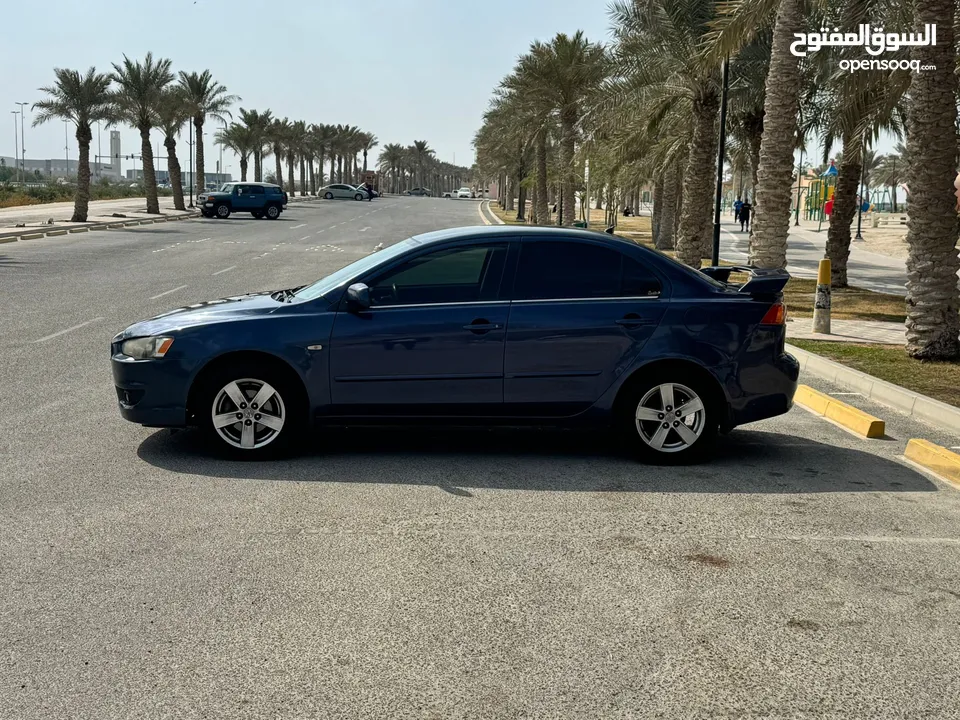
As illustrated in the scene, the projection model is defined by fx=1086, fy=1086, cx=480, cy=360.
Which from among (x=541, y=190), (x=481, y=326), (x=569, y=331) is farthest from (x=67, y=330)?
(x=541, y=190)

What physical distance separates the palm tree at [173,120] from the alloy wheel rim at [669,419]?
168 ft

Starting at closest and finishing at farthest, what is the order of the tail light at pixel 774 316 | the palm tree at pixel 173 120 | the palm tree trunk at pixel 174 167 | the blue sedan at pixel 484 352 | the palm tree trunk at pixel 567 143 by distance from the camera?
the blue sedan at pixel 484 352, the tail light at pixel 774 316, the palm tree trunk at pixel 567 143, the palm tree at pixel 173 120, the palm tree trunk at pixel 174 167

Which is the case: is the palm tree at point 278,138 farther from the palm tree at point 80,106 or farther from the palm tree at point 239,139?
the palm tree at point 80,106

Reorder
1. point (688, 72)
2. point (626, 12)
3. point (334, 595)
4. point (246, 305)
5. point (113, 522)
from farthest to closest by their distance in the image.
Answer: point (626, 12), point (688, 72), point (246, 305), point (113, 522), point (334, 595)

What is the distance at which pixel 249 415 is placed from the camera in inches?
292

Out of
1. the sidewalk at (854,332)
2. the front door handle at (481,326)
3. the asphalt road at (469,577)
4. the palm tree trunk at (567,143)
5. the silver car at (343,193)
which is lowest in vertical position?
the sidewalk at (854,332)

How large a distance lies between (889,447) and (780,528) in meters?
2.70

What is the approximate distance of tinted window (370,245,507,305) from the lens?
24.7 ft

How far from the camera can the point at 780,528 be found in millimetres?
6113

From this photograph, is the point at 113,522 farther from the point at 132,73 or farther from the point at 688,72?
the point at 132,73

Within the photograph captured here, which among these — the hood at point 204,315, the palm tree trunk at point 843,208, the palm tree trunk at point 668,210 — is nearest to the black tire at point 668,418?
the hood at point 204,315

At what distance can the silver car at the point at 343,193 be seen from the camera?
9741 centimetres

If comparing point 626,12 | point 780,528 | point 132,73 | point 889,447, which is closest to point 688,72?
point 626,12

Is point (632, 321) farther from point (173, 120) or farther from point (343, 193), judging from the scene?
point (343, 193)
